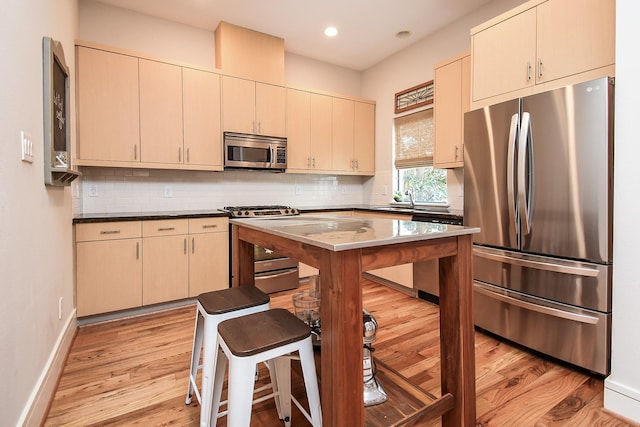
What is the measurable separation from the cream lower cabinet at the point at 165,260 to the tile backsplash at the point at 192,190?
60 cm

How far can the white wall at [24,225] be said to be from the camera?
119cm

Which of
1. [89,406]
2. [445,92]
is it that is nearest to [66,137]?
[89,406]

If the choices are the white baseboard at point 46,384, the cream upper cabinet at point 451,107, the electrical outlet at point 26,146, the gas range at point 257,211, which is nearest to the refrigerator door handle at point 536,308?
the cream upper cabinet at point 451,107

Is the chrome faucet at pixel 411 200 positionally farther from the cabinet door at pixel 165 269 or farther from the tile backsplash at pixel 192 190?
the cabinet door at pixel 165 269

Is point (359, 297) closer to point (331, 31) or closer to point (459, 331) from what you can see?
point (459, 331)

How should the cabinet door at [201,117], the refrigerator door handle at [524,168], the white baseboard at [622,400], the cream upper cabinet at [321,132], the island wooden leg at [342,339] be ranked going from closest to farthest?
1. the island wooden leg at [342,339]
2. the white baseboard at [622,400]
3. the refrigerator door handle at [524,168]
4. the cabinet door at [201,117]
5. the cream upper cabinet at [321,132]

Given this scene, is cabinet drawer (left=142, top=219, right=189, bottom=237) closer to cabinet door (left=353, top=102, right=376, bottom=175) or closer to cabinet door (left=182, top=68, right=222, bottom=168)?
cabinet door (left=182, top=68, right=222, bottom=168)

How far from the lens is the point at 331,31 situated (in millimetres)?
3779

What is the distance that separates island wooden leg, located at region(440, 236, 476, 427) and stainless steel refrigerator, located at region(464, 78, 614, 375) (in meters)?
1.01

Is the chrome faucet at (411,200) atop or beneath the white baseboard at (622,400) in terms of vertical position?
atop

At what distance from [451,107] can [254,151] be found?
2.14 meters

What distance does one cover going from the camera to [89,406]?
174 cm

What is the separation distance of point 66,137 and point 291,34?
2.71m

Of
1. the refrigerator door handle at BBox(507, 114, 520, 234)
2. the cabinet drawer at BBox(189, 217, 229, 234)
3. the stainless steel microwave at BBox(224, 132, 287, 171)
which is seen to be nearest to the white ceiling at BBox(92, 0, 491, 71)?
the stainless steel microwave at BBox(224, 132, 287, 171)
